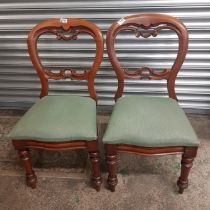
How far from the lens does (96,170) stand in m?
1.63

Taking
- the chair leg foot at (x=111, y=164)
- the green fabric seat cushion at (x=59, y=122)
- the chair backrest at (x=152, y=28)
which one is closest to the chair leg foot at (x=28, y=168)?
the green fabric seat cushion at (x=59, y=122)

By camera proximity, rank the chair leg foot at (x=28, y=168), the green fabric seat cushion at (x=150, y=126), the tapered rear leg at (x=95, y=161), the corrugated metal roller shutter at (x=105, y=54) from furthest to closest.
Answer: the corrugated metal roller shutter at (x=105, y=54) < the chair leg foot at (x=28, y=168) < the tapered rear leg at (x=95, y=161) < the green fabric seat cushion at (x=150, y=126)

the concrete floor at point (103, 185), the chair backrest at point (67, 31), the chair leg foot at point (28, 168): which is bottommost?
the concrete floor at point (103, 185)

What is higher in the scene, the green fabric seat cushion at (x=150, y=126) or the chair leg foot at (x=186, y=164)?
the green fabric seat cushion at (x=150, y=126)

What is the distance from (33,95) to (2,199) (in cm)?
107

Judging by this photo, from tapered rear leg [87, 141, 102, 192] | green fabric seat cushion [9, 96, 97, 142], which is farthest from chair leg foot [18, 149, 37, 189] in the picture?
tapered rear leg [87, 141, 102, 192]

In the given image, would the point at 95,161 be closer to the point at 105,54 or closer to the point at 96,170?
the point at 96,170

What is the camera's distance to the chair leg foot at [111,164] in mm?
1497

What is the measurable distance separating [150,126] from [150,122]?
35 millimetres

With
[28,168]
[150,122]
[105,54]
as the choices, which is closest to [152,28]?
[105,54]

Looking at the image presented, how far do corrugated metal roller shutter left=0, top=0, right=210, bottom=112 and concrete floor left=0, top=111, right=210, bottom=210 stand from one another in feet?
1.96

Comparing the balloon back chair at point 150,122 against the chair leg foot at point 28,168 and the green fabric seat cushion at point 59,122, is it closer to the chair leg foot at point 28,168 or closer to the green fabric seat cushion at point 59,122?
the green fabric seat cushion at point 59,122

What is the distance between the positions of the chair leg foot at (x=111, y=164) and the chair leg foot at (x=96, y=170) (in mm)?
69

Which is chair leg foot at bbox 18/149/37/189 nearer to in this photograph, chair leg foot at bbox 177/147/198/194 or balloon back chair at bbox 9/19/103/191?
balloon back chair at bbox 9/19/103/191
